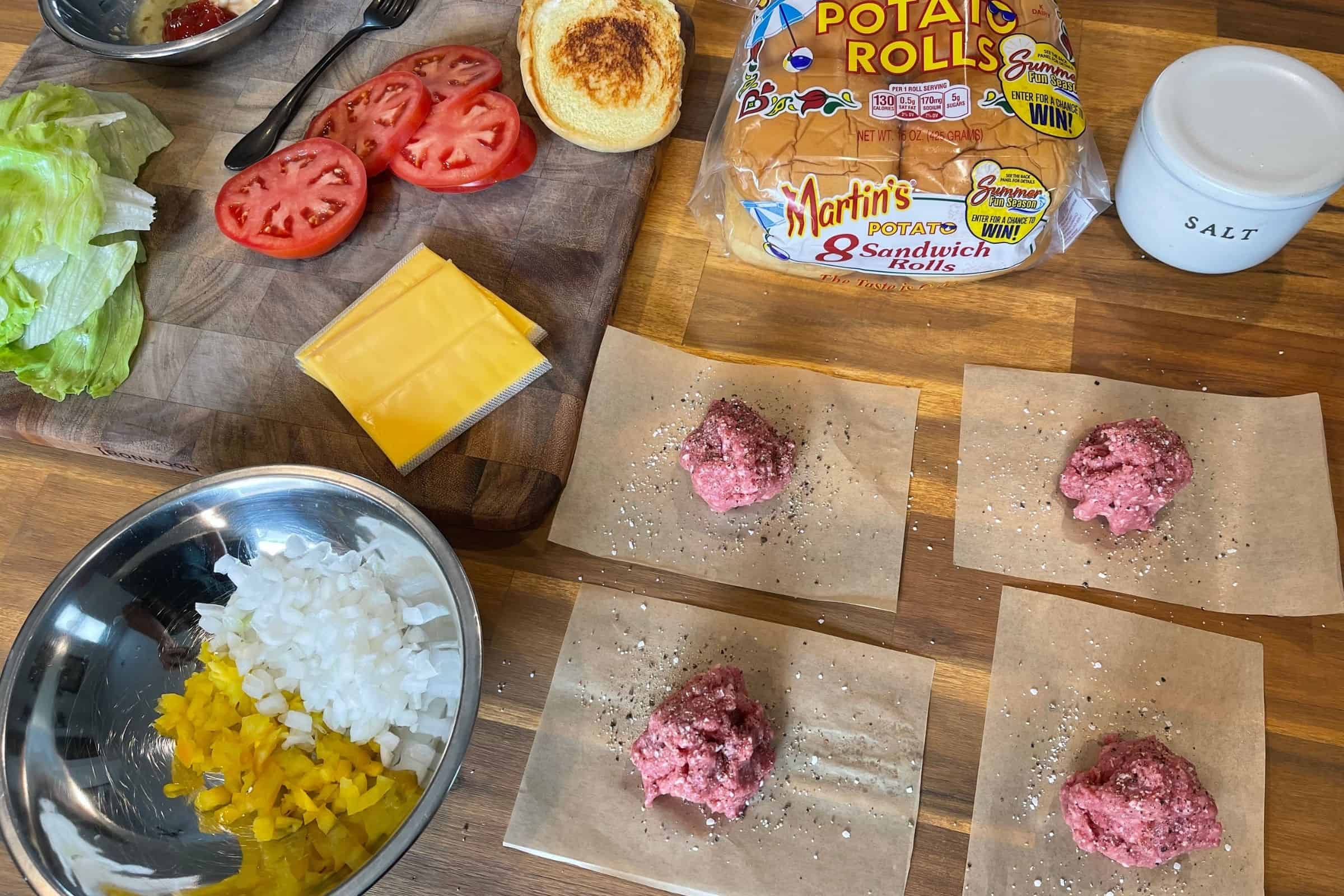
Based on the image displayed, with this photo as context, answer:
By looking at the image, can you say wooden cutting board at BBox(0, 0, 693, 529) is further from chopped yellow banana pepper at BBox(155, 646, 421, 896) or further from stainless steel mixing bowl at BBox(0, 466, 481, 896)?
chopped yellow banana pepper at BBox(155, 646, 421, 896)

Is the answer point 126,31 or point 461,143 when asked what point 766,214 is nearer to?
point 461,143

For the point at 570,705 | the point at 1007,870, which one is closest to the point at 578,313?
the point at 570,705

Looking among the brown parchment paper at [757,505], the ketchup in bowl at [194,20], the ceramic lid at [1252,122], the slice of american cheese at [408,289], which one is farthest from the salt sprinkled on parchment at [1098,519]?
the ketchup in bowl at [194,20]

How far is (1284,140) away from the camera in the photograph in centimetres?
167

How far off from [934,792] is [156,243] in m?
2.00

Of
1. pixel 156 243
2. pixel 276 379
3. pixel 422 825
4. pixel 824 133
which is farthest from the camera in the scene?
pixel 156 243

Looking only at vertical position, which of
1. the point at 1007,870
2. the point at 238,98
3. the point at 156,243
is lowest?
the point at 1007,870

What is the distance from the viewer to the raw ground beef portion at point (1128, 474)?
159 cm

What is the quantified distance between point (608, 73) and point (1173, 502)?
145 centimetres

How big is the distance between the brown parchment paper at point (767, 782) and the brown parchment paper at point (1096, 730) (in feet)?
0.48

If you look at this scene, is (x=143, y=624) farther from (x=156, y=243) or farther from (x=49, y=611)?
(x=156, y=243)

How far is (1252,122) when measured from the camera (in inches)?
66.4

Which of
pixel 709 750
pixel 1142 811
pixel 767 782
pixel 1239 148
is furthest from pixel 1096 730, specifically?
pixel 1239 148

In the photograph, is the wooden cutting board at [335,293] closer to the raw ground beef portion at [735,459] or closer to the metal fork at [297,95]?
the metal fork at [297,95]
